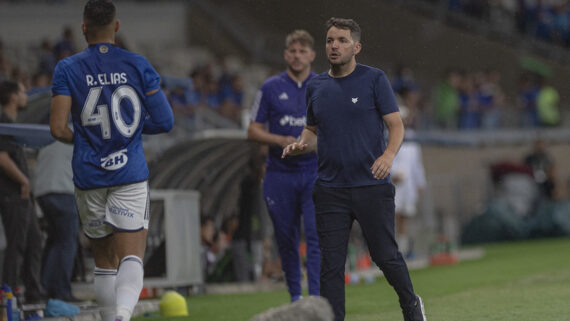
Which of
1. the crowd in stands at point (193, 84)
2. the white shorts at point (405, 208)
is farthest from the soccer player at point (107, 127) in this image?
the crowd in stands at point (193, 84)

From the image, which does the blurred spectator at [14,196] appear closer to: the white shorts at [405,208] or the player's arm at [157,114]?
the player's arm at [157,114]

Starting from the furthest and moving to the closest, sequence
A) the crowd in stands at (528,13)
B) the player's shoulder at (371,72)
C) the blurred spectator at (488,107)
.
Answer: the crowd in stands at (528,13), the blurred spectator at (488,107), the player's shoulder at (371,72)

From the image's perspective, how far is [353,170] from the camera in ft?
24.5

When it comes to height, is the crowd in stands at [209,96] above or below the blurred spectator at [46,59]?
below

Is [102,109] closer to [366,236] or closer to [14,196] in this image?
[366,236]

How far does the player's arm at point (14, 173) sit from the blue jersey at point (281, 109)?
2.37 metres

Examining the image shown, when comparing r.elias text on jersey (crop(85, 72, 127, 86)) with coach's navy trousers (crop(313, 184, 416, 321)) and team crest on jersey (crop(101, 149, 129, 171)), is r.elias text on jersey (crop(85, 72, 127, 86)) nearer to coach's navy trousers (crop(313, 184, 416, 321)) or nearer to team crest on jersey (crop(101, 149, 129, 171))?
team crest on jersey (crop(101, 149, 129, 171))

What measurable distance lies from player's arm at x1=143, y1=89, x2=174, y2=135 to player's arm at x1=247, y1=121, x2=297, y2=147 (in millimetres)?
2182

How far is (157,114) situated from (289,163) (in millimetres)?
2509

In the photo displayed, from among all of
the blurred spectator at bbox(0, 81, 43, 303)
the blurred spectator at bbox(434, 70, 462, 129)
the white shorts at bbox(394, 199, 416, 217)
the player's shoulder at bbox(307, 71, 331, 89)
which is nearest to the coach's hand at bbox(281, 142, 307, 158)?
the player's shoulder at bbox(307, 71, 331, 89)

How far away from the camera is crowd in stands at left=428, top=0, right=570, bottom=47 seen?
3180 cm

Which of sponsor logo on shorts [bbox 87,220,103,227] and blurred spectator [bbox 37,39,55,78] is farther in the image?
blurred spectator [bbox 37,39,55,78]

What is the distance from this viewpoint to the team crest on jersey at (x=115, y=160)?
716cm

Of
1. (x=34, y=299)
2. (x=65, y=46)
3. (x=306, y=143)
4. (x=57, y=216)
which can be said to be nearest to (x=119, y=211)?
(x=306, y=143)
